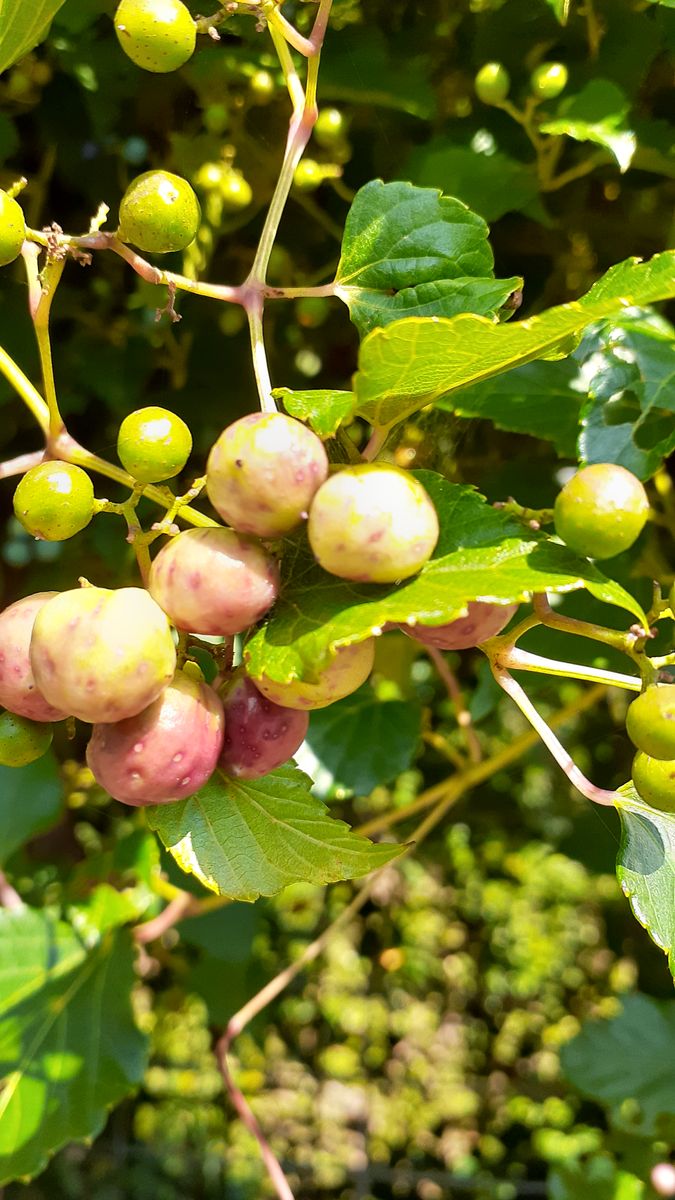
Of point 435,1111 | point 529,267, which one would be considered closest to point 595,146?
point 529,267

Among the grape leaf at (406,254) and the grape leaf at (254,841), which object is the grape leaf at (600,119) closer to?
the grape leaf at (406,254)

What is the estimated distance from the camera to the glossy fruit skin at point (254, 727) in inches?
17.1

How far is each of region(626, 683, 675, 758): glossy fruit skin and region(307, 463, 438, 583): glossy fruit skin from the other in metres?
0.11

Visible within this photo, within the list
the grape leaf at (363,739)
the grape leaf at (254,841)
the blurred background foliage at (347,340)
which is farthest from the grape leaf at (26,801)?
the grape leaf at (254,841)

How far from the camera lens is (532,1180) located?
6.05 feet

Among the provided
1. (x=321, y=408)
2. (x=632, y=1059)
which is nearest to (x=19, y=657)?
(x=321, y=408)

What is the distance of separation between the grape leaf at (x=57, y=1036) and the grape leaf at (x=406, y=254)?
2.30ft

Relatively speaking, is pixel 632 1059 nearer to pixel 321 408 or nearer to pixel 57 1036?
pixel 57 1036

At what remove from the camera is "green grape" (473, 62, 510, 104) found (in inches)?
27.2

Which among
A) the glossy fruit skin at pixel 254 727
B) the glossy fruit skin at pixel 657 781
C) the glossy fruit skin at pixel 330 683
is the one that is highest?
the glossy fruit skin at pixel 330 683

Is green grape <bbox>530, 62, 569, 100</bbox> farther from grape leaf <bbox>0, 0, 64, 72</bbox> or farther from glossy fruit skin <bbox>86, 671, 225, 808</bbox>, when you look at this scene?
glossy fruit skin <bbox>86, 671, 225, 808</bbox>

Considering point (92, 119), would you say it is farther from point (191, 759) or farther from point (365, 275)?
point (191, 759)

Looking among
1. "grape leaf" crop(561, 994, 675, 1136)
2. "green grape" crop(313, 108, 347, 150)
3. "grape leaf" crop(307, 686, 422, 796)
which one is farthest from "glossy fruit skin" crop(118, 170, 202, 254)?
"grape leaf" crop(561, 994, 675, 1136)

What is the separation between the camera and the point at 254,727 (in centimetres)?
44
